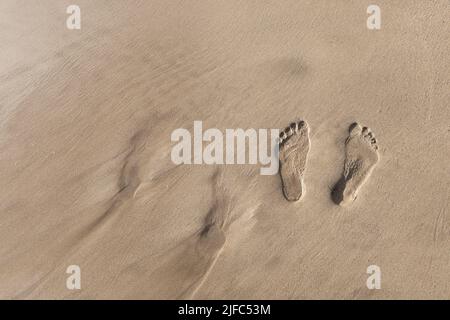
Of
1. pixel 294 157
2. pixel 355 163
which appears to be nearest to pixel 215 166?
pixel 294 157

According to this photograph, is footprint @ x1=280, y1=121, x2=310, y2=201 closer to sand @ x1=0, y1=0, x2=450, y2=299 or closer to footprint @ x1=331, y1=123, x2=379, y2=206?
sand @ x1=0, y1=0, x2=450, y2=299

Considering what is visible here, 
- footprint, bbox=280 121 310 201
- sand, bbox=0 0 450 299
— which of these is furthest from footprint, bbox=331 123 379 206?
footprint, bbox=280 121 310 201

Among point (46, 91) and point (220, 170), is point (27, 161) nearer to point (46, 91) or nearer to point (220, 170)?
point (46, 91)

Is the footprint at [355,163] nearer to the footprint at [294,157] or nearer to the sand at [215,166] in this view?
the sand at [215,166]

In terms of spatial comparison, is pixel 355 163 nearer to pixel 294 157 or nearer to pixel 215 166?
pixel 294 157

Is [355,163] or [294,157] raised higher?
[294,157]

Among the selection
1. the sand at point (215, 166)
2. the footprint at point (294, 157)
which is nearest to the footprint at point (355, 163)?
the sand at point (215, 166)
